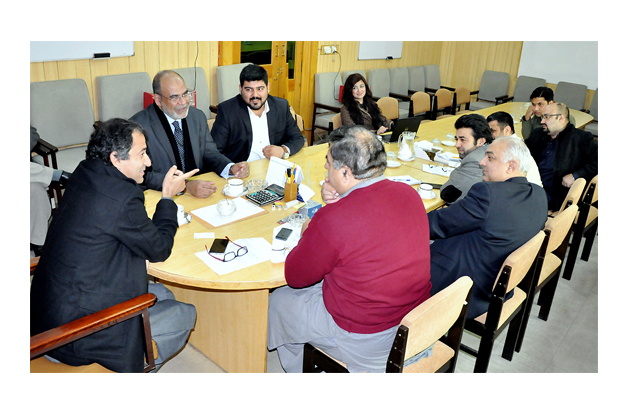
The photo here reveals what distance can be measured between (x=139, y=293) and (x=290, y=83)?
4918mm

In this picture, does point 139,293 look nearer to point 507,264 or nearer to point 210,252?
point 210,252

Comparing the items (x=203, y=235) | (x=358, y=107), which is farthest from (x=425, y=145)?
(x=203, y=235)

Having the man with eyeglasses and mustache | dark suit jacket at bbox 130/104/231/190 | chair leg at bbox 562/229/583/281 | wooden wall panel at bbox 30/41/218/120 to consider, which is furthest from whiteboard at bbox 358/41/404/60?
chair leg at bbox 562/229/583/281

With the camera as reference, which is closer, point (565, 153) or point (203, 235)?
point (203, 235)

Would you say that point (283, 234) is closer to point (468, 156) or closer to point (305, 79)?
point (468, 156)

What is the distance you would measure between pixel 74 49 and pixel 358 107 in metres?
2.72

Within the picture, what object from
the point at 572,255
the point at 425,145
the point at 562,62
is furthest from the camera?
the point at 562,62

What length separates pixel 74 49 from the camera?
437 centimetres

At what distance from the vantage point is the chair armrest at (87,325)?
161 centimetres

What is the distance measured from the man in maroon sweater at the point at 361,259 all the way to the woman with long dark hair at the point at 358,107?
2.93 meters

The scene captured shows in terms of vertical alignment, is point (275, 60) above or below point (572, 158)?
above

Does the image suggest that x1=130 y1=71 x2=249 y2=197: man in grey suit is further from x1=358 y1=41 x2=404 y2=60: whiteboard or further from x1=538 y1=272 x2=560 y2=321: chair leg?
x1=358 y1=41 x2=404 y2=60: whiteboard

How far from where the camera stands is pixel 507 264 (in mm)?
2080

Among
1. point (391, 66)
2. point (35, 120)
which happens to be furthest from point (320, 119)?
point (35, 120)
